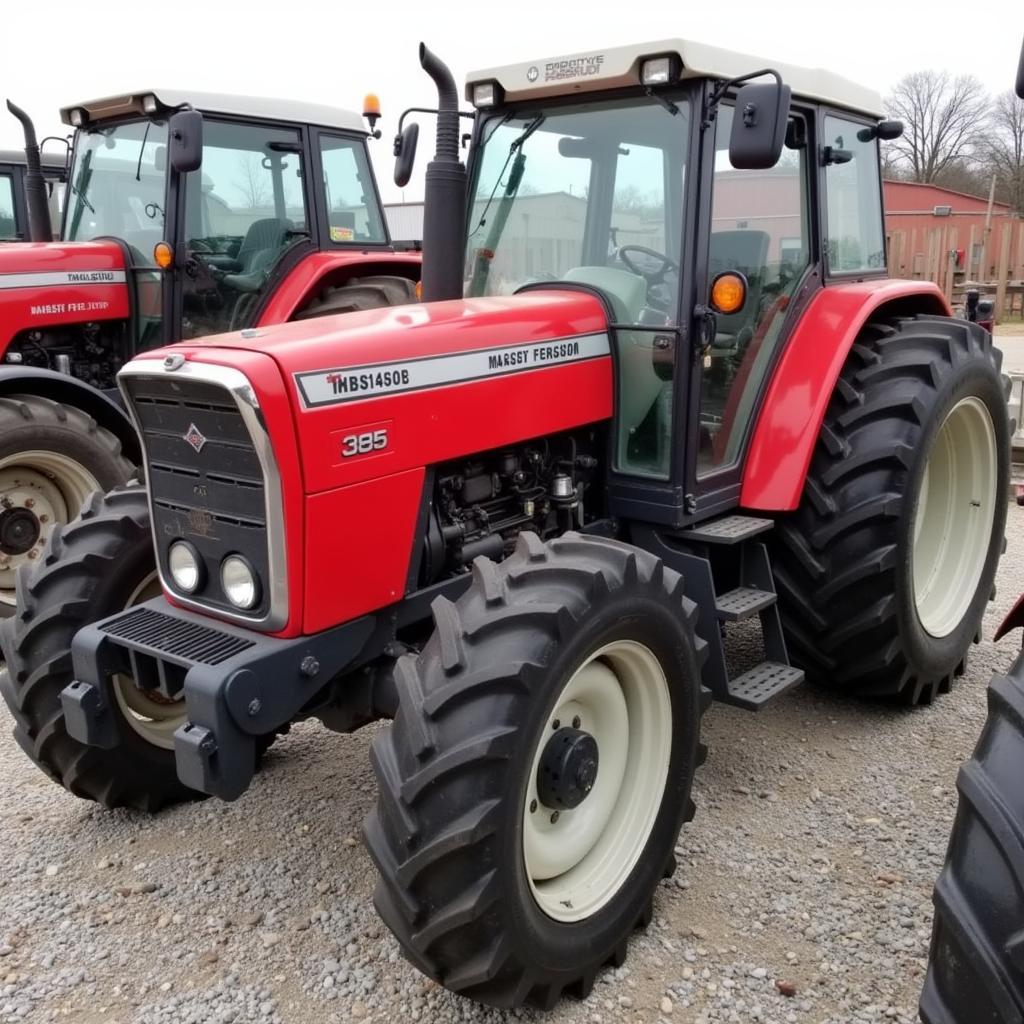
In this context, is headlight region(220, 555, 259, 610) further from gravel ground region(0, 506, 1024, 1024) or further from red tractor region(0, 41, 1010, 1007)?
gravel ground region(0, 506, 1024, 1024)

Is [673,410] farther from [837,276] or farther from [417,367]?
[837,276]

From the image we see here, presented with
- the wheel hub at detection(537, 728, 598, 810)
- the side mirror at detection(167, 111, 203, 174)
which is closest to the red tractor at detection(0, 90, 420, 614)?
the side mirror at detection(167, 111, 203, 174)

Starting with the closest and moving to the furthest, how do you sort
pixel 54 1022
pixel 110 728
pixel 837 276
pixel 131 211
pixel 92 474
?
pixel 54 1022 → pixel 110 728 → pixel 837 276 → pixel 92 474 → pixel 131 211

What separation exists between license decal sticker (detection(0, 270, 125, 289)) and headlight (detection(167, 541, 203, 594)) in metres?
3.40

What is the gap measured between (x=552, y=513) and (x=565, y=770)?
40.3 inches

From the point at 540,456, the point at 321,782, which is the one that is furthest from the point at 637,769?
the point at 321,782

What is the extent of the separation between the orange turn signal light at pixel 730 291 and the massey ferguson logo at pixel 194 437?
1522 millimetres

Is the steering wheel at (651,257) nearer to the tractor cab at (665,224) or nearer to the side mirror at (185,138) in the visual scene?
the tractor cab at (665,224)

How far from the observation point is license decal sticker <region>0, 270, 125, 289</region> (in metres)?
5.34

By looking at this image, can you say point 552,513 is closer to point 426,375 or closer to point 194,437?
point 426,375

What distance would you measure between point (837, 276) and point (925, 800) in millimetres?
1890

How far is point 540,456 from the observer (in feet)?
10.2

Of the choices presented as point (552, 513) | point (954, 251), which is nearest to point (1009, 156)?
point (954, 251)

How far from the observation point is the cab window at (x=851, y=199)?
3717mm
